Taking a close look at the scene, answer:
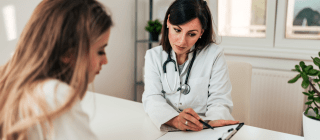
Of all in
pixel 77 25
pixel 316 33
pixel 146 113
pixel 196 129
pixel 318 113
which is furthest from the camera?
pixel 316 33

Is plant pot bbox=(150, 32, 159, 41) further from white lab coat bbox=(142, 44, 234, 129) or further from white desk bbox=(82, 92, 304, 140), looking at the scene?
white desk bbox=(82, 92, 304, 140)

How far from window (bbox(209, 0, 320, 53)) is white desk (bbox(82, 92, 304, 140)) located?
4.74 feet

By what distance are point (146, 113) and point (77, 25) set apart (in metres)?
0.71

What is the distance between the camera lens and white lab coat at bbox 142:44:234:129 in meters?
1.30

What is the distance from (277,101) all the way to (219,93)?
3.54 ft

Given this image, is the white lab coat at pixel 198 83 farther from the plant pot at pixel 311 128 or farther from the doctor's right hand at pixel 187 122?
the plant pot at pixel 311 128

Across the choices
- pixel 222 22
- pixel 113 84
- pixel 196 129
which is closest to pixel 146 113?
pixel 196 129

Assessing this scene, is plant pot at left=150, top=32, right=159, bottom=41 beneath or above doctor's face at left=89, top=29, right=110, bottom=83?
above

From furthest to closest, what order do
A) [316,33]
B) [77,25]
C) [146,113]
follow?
[316,33], [146,113], [77,25]

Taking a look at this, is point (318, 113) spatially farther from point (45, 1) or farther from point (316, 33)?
point (316, 33)

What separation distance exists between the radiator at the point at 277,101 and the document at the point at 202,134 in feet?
4.28

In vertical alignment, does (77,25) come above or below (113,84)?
above

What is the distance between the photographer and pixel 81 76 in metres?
0.61

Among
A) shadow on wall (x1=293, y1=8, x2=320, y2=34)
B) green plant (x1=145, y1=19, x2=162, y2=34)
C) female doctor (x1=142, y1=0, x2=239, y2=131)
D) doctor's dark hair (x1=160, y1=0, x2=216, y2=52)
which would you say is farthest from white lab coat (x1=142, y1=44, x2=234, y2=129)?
shadow on wall (x1=293, y1=8, x2=320, y2=34)
